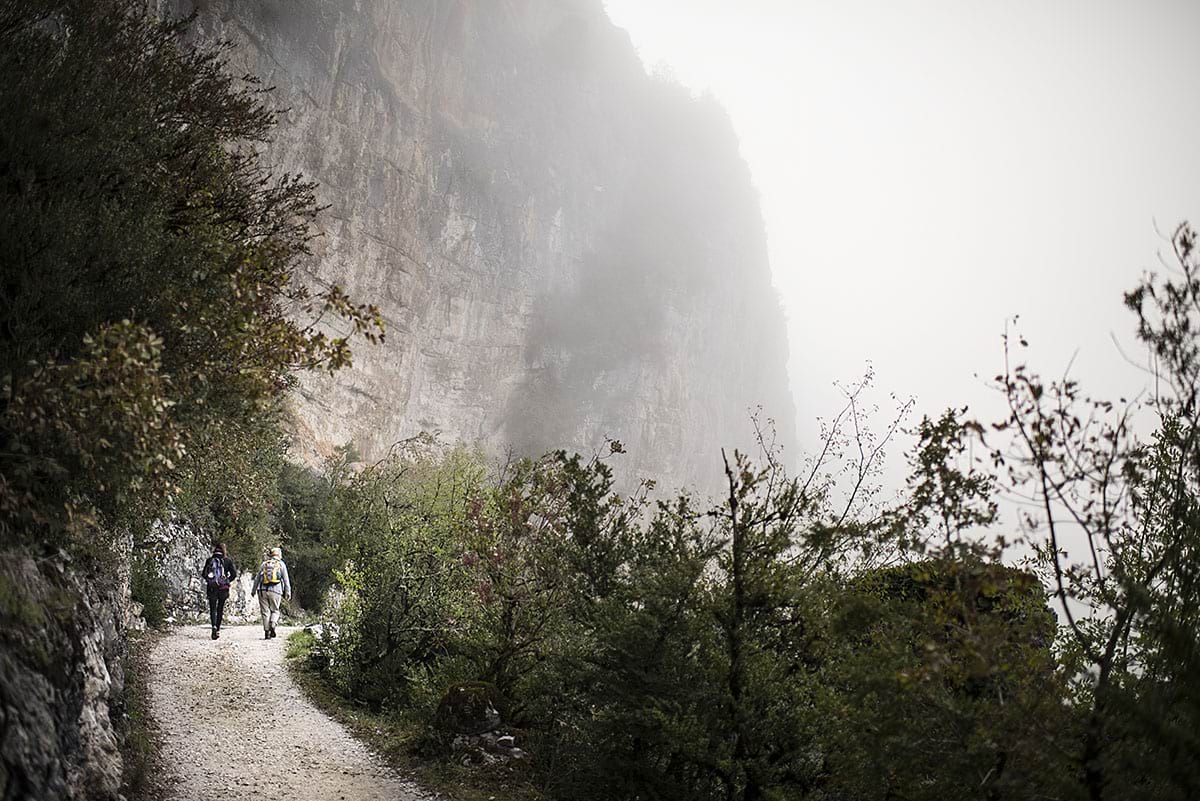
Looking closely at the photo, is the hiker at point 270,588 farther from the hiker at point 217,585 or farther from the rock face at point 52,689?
the rock face at point 52,689

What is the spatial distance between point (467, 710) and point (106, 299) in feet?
18.7

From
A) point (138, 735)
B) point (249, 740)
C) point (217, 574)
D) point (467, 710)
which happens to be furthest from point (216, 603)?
point (467, 710)

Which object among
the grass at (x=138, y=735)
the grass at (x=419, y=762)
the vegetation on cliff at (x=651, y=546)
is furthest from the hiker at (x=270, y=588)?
the vegetation on cliff at (x=651, y=546)

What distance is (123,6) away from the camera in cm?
712

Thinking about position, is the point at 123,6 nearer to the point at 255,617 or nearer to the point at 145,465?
the point at 145,465

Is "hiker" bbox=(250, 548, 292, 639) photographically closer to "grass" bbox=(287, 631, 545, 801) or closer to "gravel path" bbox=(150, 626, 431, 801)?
"gravel path" bbox=(150, 626, 431, 801)

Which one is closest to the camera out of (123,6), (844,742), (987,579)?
(987,579)

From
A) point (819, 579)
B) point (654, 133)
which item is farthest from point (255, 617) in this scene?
point (654, 133)

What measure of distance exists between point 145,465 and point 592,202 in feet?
226

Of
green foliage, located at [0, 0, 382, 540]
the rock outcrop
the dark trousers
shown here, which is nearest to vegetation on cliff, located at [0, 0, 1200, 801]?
green foliage, located at [0, 0, 382, 540]

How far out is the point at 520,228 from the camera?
197 feet

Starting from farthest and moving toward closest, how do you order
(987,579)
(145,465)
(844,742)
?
(844,742) → (145,465) → (987,579)

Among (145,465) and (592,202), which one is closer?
(145,465)

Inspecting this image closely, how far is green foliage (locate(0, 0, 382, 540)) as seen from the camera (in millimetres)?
4031
